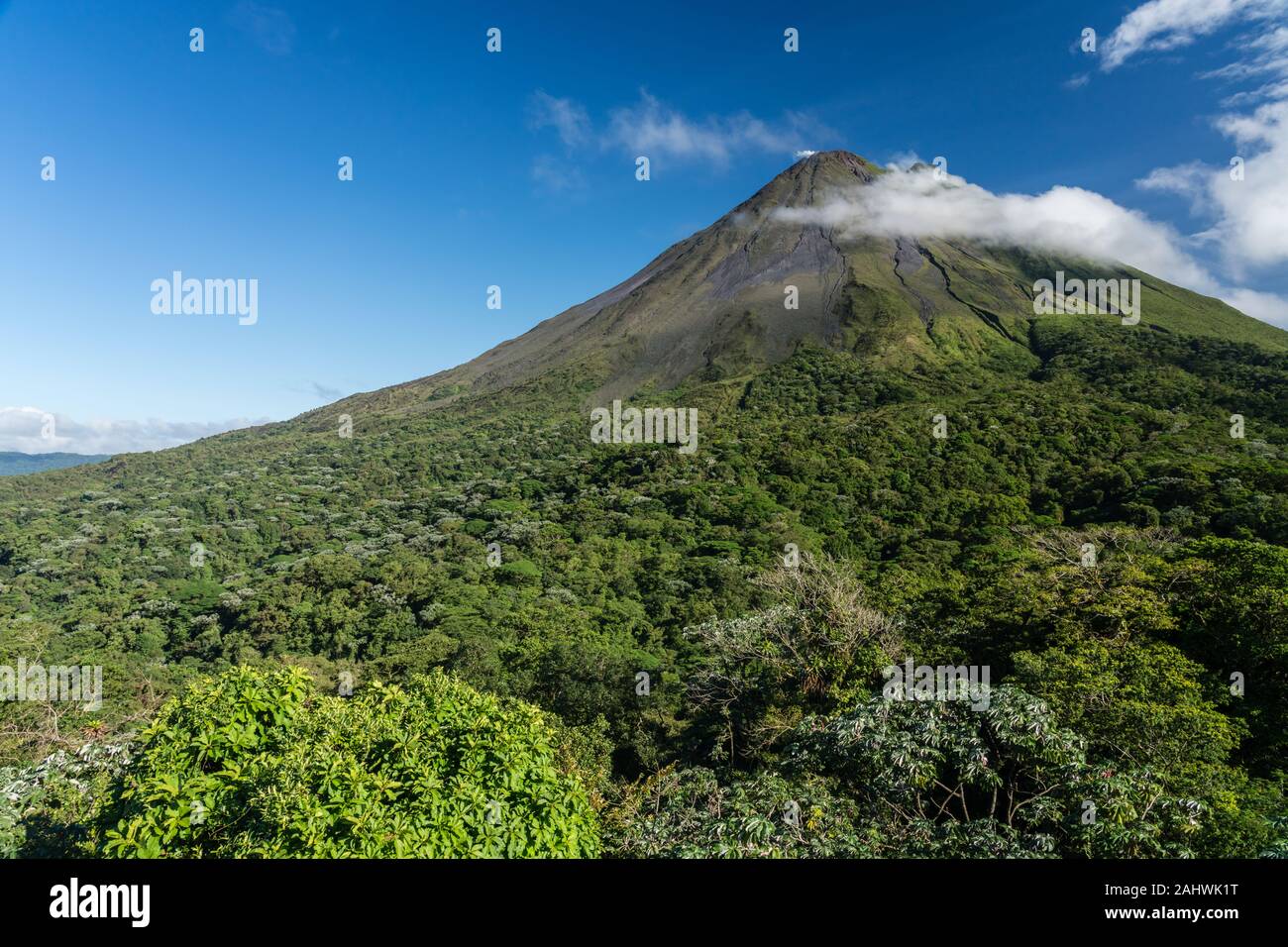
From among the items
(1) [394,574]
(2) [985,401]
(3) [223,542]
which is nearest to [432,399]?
(3) [223,542]

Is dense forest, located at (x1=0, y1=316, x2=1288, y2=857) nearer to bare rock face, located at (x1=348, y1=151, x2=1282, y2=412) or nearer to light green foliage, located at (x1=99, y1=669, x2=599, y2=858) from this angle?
light green foliage, located at (x1=99, y1=669, x2=599, y2=858)

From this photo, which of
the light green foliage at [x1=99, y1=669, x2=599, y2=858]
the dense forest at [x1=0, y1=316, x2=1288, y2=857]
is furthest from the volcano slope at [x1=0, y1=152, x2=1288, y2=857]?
the light green foliage at [x1=99, y1=669, x2=599, y2=858]

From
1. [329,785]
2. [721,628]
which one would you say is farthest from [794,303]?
[329,785]

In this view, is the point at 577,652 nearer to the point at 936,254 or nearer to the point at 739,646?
the point at 739,646

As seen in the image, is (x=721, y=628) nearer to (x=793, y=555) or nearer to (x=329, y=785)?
(x=329, y=785)

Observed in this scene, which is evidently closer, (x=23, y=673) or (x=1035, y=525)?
(x=23, y=673)
